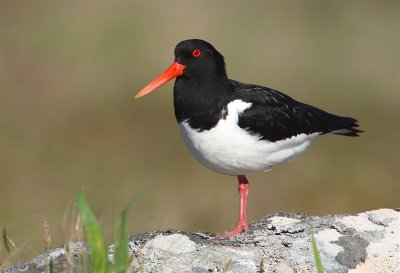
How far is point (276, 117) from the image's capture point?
313 inches

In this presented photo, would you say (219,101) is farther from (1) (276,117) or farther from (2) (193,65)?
(1) (276,117)

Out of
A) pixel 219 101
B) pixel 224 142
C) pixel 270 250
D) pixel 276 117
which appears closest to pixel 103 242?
pixel 270 250

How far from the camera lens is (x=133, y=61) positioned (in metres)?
18.8

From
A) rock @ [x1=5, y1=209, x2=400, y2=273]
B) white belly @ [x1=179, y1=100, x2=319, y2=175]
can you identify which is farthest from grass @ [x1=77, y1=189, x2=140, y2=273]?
white belly @ [x1=179, y1=100, x2=319, y2=175]

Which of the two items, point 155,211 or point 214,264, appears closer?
point 214,264

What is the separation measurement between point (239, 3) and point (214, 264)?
15117mm

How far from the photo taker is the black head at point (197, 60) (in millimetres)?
7734

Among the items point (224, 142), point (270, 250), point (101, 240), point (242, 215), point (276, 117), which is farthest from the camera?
point (276, 117)

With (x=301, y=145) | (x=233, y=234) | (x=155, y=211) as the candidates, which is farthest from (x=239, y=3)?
(x=233, y=234)

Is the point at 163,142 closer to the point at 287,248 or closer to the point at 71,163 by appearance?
the point at 71,163

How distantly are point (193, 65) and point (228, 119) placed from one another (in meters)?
0.64

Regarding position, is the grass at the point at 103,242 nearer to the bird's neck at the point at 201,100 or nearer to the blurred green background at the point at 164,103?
the bird's neck at the point at 201,100

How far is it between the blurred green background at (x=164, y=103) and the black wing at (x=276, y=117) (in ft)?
18.3

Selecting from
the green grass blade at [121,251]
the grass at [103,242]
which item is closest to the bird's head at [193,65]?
the grass at [103,242]
